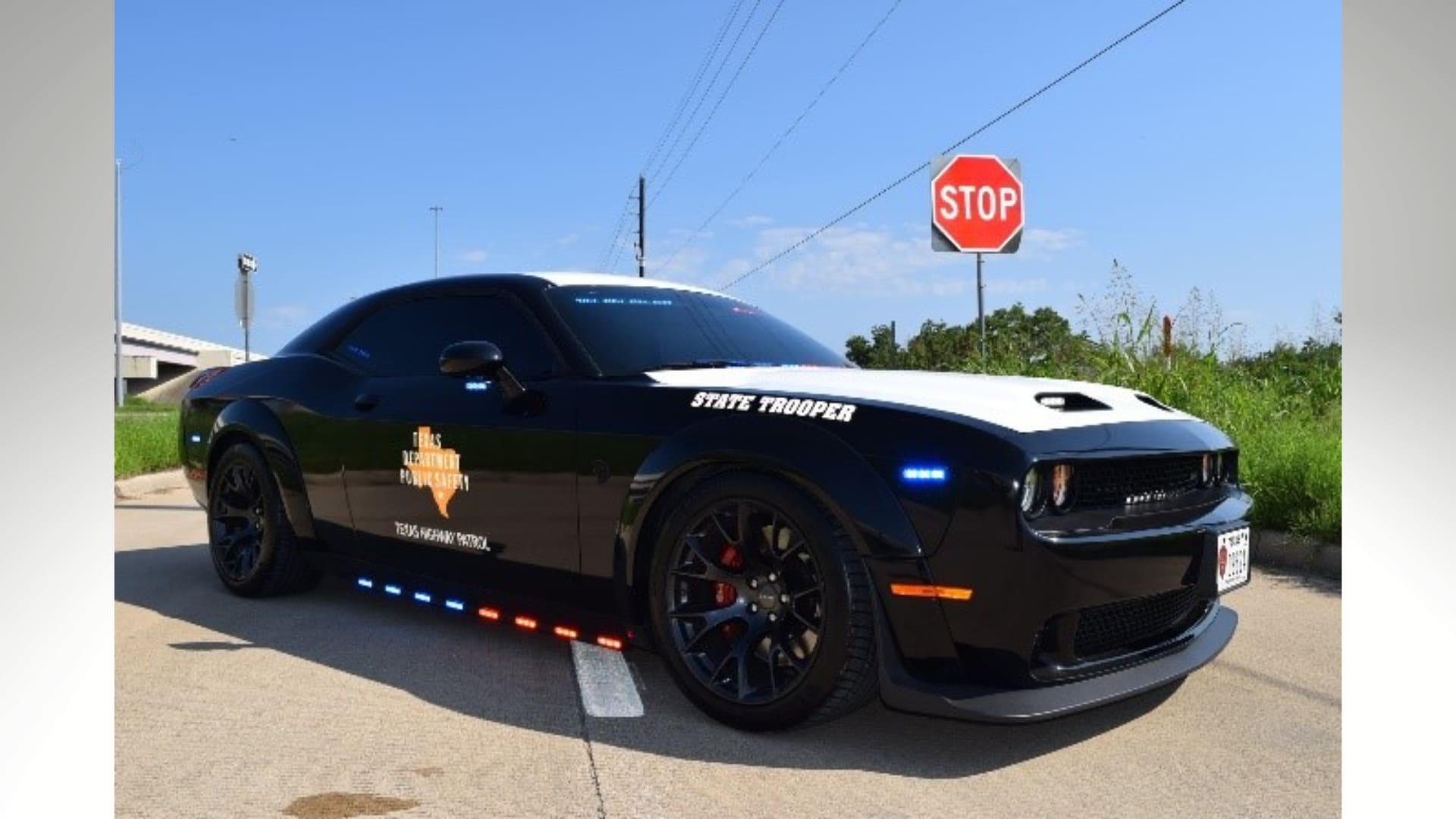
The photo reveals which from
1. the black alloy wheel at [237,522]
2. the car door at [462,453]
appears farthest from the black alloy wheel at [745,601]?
the black alloy wheel at [237,522]

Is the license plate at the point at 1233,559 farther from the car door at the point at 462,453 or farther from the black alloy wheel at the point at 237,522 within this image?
the black alloy wheel at the point at 237,522

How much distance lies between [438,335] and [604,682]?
62.9 inches

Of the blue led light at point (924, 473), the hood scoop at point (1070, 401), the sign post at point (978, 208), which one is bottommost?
the blue led light at point (924, 473)

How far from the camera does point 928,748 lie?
324cm

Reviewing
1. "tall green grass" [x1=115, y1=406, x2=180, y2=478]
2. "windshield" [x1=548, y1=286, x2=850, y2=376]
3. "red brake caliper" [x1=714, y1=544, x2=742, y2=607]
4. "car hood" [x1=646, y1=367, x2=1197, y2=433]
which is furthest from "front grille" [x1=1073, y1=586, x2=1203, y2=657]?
"tall green grass" [x1=115, y1=406, x2=180, y2=478]

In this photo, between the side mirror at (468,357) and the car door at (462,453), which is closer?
the side mirror at (468,357)

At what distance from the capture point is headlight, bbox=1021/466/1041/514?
9.64ft

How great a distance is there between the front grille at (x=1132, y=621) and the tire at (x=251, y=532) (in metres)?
3.48

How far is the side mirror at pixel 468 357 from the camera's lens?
3746mm

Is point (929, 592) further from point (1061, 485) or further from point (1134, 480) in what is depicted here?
point (1134, 480)

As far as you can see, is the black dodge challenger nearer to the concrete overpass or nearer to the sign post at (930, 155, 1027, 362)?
the sign post at (930, 155, 1027, 362)

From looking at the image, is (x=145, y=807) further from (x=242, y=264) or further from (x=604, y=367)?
(x=242, y=264)

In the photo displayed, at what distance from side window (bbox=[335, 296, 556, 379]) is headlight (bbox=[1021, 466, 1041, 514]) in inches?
69.2

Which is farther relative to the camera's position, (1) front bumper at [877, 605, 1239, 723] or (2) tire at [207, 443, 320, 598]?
(2) tire at [207, 443, 320, 598]
